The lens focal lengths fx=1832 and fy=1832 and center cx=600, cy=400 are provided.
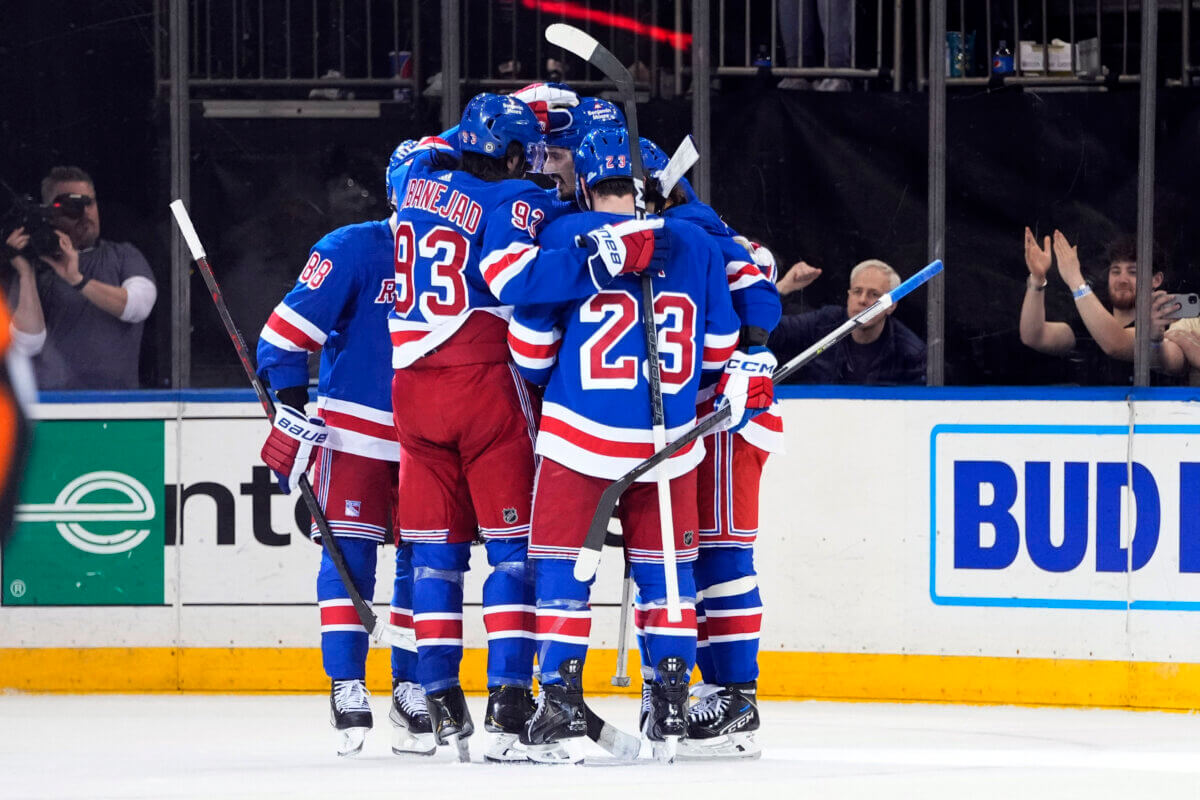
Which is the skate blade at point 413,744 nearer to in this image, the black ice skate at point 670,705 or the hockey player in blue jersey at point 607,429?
the hockey player in blue jersey at point 607,429

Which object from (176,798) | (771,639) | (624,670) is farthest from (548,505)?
(771,639)

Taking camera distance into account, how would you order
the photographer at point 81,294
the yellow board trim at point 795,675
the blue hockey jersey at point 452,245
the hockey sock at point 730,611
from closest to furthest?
the blue hockey jersey at point 452,245 < the hockey sock at point 730,611 < the yellow board trim at point 795,675 < the photographer at point 81,294

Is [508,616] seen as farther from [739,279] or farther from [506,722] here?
[739,279]

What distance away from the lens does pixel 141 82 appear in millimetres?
5215

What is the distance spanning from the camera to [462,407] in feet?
12.3

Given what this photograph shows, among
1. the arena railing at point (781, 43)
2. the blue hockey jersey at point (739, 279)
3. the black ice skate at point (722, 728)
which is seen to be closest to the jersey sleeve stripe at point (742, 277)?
the blue hockey jersey at point (739, 279)

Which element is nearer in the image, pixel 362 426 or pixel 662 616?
pixel 662 616

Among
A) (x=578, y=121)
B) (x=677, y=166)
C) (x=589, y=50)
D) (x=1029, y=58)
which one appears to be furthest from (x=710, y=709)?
(x=1029, y=58)

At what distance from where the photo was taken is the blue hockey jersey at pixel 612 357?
3.65 meters

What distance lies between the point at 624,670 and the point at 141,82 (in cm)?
233

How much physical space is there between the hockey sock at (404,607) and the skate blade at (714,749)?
2.08 feet

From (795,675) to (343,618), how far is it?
1.47 metres

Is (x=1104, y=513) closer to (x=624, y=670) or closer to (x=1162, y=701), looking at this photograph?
(x=1162, y=701)

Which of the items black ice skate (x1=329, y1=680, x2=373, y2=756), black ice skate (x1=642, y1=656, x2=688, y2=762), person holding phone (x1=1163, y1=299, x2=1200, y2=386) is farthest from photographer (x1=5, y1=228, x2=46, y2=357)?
person holding phone (x1=1163, y1=299, x2=1200, y2=386)
